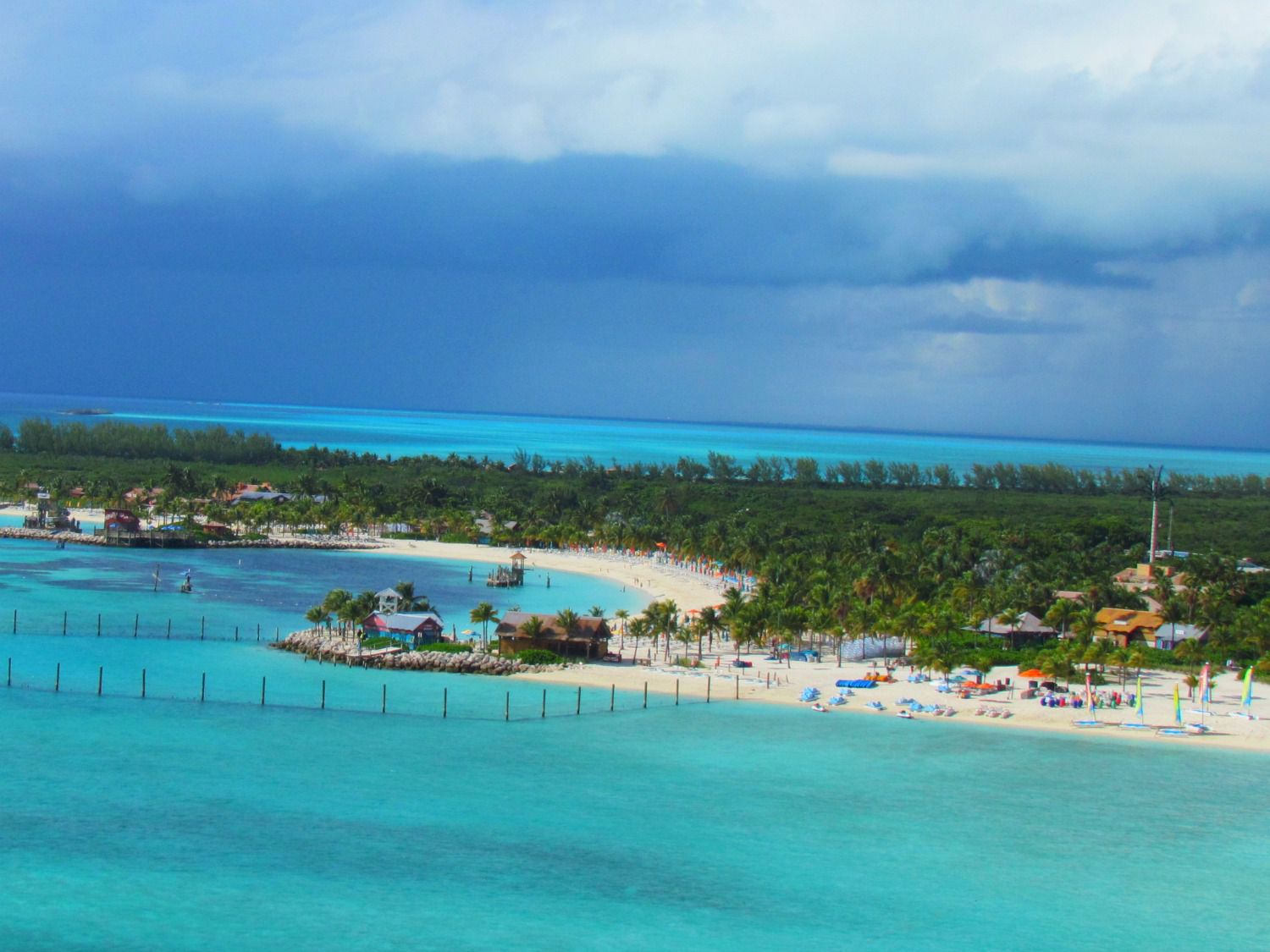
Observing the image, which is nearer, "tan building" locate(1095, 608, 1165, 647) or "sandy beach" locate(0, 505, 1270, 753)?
"sandy beach" locate(0, 505, 1270, 753)

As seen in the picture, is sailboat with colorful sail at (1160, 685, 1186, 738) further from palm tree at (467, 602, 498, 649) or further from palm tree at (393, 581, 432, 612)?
palm tree at (393, 581, 432, 612)

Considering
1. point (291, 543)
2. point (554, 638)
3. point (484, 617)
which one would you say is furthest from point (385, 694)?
point (291, 543)

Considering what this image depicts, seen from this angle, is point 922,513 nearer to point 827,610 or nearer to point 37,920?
point 827,610

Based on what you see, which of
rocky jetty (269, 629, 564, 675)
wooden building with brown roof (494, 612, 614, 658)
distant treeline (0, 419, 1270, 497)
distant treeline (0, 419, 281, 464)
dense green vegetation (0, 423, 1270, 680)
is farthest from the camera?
distant treeline (0, 419, 281, 464)

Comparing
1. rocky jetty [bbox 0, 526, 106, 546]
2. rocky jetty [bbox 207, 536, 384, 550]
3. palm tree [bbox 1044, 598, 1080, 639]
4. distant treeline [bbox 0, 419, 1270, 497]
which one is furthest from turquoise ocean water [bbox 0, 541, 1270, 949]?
distant treeline [bbox 0, 419, 1270, 497]

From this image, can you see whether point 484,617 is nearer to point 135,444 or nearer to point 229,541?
point 229,541
